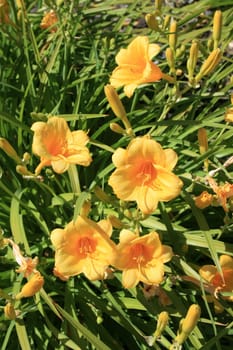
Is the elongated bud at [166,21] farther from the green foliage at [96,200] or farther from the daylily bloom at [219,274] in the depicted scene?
the daylily bloom at [219,274]

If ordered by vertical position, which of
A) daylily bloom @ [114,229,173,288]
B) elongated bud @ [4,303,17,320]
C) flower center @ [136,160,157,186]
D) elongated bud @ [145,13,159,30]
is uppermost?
elongated bud @ [145,13,159,30]

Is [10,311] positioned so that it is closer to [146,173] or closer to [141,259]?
[141,259]

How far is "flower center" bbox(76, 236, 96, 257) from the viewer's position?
1757mm

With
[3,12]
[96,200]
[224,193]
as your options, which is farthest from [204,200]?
[3,12]

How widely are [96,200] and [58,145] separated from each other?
0.31 meters

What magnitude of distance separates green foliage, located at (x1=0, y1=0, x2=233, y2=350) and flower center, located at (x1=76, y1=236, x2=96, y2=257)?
90mm

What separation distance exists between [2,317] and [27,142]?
893 millimetres

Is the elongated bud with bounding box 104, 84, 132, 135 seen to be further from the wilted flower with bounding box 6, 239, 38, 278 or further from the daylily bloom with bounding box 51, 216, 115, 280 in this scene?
the wilted flower with bounding box 6, 239, 38, 278

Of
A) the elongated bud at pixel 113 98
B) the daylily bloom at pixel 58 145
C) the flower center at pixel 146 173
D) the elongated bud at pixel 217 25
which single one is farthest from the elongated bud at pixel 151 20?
the flower center at pixel 146 173

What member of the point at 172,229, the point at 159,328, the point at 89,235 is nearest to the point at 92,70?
the point at 172,229

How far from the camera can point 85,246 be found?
A: 1.78 metres

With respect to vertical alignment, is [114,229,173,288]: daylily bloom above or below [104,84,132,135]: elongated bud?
below

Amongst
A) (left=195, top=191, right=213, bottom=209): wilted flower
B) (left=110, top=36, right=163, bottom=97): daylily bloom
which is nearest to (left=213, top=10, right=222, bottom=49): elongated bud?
(left=110, top=36, right=163, bottom=97): daylily bloom

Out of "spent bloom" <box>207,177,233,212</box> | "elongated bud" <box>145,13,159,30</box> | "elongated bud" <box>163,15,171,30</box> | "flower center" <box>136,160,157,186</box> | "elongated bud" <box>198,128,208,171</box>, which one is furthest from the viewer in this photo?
"elongated bud" <box>163,15,171,30</box>
